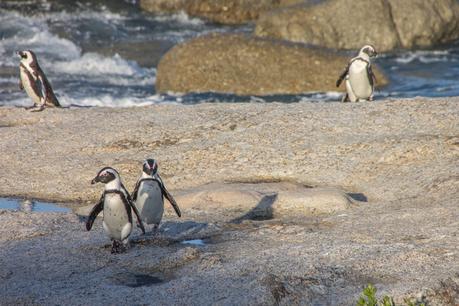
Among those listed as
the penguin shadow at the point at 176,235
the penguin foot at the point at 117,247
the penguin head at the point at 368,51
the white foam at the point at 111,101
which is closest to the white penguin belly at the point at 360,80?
the penguin head at the point at 368,51

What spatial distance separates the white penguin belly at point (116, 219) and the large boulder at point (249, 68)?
10.9 meters

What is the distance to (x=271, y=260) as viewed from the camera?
7816 millimetres

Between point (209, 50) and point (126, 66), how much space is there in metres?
3.26

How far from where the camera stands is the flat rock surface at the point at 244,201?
742 centimetres

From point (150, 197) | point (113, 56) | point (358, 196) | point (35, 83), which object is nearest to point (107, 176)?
point (150, 197)

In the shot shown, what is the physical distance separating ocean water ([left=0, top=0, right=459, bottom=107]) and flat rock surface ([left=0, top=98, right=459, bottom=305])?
6.03m

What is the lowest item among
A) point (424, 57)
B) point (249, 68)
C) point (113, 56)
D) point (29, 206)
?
point (113, 56)

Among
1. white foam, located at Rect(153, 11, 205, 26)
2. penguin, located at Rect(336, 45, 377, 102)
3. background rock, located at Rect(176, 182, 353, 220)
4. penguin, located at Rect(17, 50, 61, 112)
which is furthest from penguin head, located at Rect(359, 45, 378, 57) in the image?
white foam, located at Rect(153, 11, 205, 26)

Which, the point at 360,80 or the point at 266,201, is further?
the point at 360,80

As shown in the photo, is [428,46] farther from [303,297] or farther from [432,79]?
[303,297]

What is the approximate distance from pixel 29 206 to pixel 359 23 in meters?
14.0

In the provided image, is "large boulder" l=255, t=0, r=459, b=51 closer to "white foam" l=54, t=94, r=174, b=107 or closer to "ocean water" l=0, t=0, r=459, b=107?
"ocean water" l=0, t=0, r=459, b=107

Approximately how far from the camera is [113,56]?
23312mm

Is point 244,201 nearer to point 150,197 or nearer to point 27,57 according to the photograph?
point 150,197
